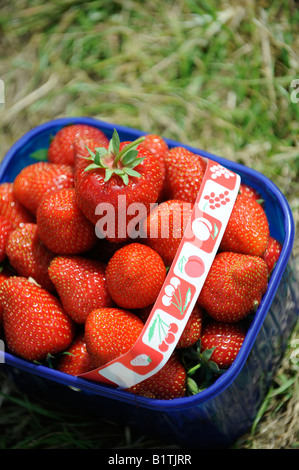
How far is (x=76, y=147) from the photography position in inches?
48.9

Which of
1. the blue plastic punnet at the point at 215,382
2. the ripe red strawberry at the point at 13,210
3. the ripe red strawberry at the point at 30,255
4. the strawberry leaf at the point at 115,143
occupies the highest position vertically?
the strawberry leaf at the point at 115,143

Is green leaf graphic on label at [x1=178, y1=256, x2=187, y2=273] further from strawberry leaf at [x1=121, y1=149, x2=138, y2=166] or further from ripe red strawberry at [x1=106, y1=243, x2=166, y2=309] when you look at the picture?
strawberry leaf at [x1=121, y1=149, x2=138, y2=166]

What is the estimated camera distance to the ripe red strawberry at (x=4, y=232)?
121cm

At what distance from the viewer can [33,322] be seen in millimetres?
1104

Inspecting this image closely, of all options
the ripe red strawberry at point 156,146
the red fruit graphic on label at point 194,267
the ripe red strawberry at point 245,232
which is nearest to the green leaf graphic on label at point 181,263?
the red fruit graphic on label at point 194,267

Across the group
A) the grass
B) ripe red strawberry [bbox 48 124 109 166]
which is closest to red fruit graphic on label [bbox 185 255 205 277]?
ripe red strawberry [bbox 48 124 109 166]

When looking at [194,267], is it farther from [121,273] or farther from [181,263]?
[121,273]

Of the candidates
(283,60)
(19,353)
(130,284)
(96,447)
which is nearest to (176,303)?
(130,284)

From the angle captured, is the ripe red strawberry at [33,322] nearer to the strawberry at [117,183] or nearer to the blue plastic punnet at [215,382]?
the blue plastic punnet at [215,382]

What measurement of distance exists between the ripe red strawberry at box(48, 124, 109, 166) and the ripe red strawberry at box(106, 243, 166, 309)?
0.31 meters

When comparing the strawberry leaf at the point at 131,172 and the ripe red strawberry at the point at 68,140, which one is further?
the ripe red strawberry at the point at 68,140

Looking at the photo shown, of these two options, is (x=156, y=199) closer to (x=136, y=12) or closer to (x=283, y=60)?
(x=283, y=60)

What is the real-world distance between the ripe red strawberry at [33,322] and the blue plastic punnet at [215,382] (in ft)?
0.10

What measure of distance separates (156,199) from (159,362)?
0.29 m
